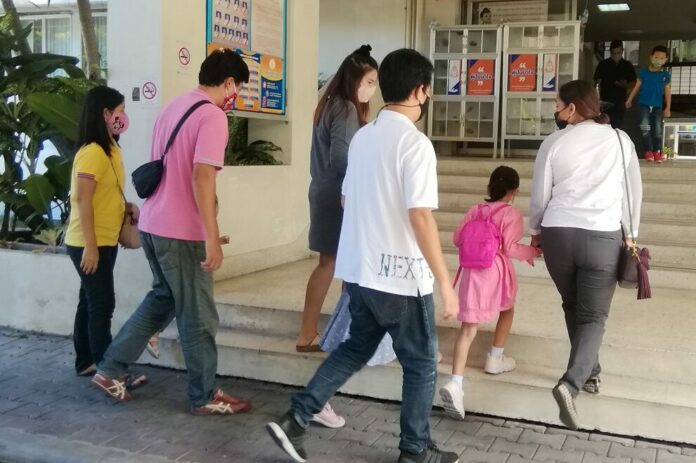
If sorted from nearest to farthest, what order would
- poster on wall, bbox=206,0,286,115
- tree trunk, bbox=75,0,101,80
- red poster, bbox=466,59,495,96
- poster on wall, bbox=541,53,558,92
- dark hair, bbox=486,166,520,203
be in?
dark hair, bbox=486,166,520,203, poster on wall, bbox=206,0,286,115, tree trunk, bbox=75,0,101,80, poster on wall, bbox=541,53,558,92, red poster, bbox=466,59,495,96

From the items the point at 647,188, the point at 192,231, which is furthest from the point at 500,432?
the point at 647,188

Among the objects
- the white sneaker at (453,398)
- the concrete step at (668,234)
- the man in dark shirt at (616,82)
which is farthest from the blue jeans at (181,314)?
the man in dark shirt at (616,82)

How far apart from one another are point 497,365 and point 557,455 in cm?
67

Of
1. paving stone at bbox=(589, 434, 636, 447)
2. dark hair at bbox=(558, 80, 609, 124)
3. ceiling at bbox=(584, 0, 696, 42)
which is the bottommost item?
paving stone at bbox=(589, 434, 636, 447)

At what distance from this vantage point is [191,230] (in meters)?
3.92

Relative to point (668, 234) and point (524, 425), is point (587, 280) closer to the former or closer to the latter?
point (524, 425)

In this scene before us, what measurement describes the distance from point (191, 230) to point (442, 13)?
8017 mm

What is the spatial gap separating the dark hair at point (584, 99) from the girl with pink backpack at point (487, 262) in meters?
0.47

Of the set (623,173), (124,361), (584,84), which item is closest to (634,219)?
(623,173)

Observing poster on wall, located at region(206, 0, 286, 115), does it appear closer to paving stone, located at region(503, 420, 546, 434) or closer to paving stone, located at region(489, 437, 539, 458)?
paving stone, located at region(503, 420, 546, 434)

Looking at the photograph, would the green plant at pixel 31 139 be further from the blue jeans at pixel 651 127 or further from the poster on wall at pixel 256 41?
the blue jeans at pixel 651 127

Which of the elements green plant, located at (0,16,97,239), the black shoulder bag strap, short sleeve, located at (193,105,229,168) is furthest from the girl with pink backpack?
green plant, located at (0,16,97,239)

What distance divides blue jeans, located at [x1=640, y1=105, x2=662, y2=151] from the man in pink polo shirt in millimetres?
7469

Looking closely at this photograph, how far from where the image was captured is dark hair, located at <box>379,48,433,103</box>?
3.22 meters
